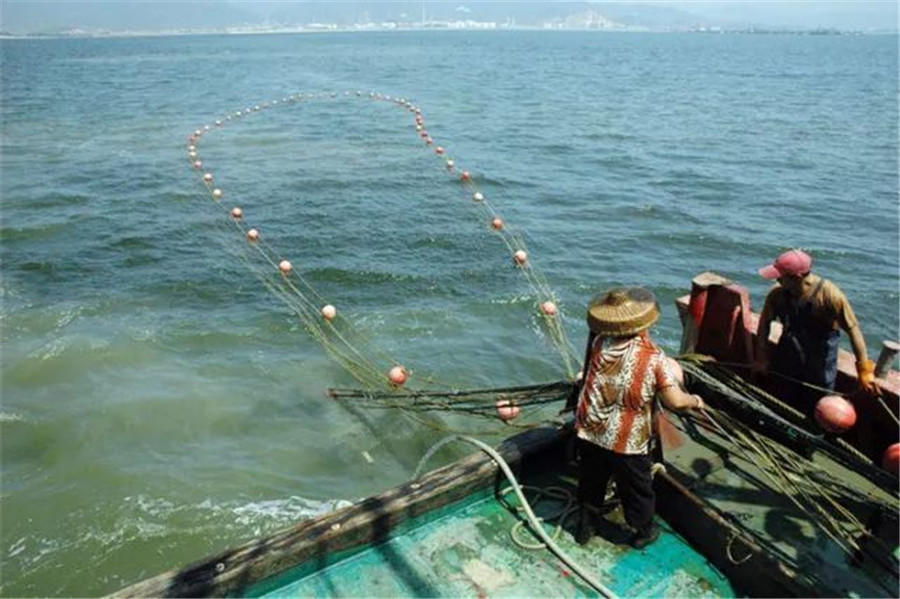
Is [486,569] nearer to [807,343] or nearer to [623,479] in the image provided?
[623,479]

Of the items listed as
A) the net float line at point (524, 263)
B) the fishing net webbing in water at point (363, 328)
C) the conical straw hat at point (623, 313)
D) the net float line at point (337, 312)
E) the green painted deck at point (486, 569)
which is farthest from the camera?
the net float line at point (524, 263)

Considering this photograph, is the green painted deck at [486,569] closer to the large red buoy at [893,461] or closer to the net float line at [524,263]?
the large red buoy at [893,461]

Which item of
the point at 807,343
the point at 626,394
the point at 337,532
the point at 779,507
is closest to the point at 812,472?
the point at 779,507

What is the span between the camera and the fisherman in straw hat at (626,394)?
12.8 feet

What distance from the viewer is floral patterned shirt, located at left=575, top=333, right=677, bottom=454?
3.93 metres

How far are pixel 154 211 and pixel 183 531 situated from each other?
13.0 metres

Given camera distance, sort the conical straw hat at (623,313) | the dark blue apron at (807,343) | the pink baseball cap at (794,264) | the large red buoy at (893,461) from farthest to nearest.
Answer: the dark blue apron at (807,343) < the pink baseball cap at (794,264) < the large red buoy at (893,461) < the conical straw hat at (623,313)

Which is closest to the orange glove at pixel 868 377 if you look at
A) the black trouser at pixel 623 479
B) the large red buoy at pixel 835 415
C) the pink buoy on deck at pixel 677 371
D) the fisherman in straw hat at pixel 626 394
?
the large red buoy at pixel 835 415

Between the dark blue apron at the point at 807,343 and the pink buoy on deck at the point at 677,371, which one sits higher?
the pink buoy on deck at the point at 677,371

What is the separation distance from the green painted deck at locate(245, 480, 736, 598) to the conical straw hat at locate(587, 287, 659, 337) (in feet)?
5.63

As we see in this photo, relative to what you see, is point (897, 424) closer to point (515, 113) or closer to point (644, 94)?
point (515, 113)

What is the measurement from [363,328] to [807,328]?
7736 millimetres

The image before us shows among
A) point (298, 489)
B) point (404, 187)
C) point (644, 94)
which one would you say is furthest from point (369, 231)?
point (644, 94)

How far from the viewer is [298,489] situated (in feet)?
26.0
